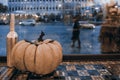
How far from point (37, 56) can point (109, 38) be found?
208cm

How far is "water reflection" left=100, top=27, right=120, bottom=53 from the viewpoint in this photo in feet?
13.9

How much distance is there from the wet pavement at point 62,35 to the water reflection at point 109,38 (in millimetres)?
81

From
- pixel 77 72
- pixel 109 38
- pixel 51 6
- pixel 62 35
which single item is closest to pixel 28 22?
pixel 51 6

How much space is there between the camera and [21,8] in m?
4.01

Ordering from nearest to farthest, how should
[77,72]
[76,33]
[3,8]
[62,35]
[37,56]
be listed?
1. [37,56]
2. [77,72]
3. [3,8]
4. [62,35]
5. [76,33]

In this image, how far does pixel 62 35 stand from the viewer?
430cm

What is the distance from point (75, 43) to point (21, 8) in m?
1.04

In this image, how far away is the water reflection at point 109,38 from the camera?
4230mm

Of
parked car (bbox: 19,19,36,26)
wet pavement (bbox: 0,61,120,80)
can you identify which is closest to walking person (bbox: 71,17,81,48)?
parked car (bbox: 19,19,36,26)

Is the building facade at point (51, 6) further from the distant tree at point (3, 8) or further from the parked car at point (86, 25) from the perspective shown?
the parked car at point (86, 25)

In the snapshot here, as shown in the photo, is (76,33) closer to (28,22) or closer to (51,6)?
(51,6)

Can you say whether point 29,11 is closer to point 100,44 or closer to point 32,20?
point 32,20

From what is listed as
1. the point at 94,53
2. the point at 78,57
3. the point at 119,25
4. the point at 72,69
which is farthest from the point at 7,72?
the point at 119,25

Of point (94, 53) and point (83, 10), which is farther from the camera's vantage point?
point (83, 10)
